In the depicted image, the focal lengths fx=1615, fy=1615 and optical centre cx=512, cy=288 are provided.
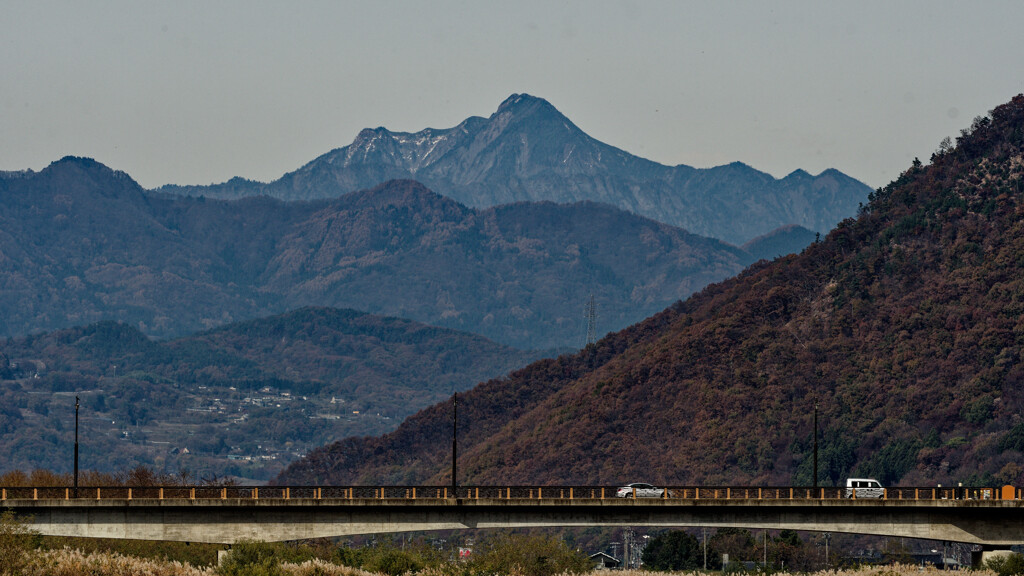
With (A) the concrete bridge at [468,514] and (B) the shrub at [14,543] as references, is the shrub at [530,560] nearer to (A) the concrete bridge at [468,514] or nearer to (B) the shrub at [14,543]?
(A) the concrete bridge at [468,514]

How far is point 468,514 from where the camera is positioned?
289 feet

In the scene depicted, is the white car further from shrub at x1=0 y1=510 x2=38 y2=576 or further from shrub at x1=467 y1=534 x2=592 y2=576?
shrub at x1=0 y1=510 x2=38 y2=576

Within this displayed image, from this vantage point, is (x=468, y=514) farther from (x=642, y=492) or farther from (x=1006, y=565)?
(x=1006, y=565)

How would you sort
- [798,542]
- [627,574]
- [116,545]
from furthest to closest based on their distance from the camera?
[798,542], [116,545], [627,574]

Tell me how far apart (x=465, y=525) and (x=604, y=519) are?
7.69 metres

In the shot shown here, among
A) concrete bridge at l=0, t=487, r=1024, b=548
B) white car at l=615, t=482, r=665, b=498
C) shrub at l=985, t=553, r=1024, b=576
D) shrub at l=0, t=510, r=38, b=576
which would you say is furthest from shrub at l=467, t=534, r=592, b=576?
shrub at l=0, t=510, r=38, b=576

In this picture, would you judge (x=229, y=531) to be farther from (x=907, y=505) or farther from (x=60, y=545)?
(x=907, y=505)

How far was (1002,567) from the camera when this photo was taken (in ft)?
282

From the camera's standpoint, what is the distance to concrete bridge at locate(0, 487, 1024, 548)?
282ft

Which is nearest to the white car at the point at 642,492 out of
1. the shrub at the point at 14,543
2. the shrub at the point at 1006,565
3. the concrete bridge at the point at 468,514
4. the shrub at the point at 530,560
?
the concrete bridge at the point at 468,514

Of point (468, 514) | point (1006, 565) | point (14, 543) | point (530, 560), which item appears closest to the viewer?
point (14, 543)

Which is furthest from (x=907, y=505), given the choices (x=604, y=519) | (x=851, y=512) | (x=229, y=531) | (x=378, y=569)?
(x=229, y=531)


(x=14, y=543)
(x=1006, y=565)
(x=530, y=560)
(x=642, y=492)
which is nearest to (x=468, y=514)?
(x=642, y=492)

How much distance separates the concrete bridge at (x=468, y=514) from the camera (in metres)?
86.0
